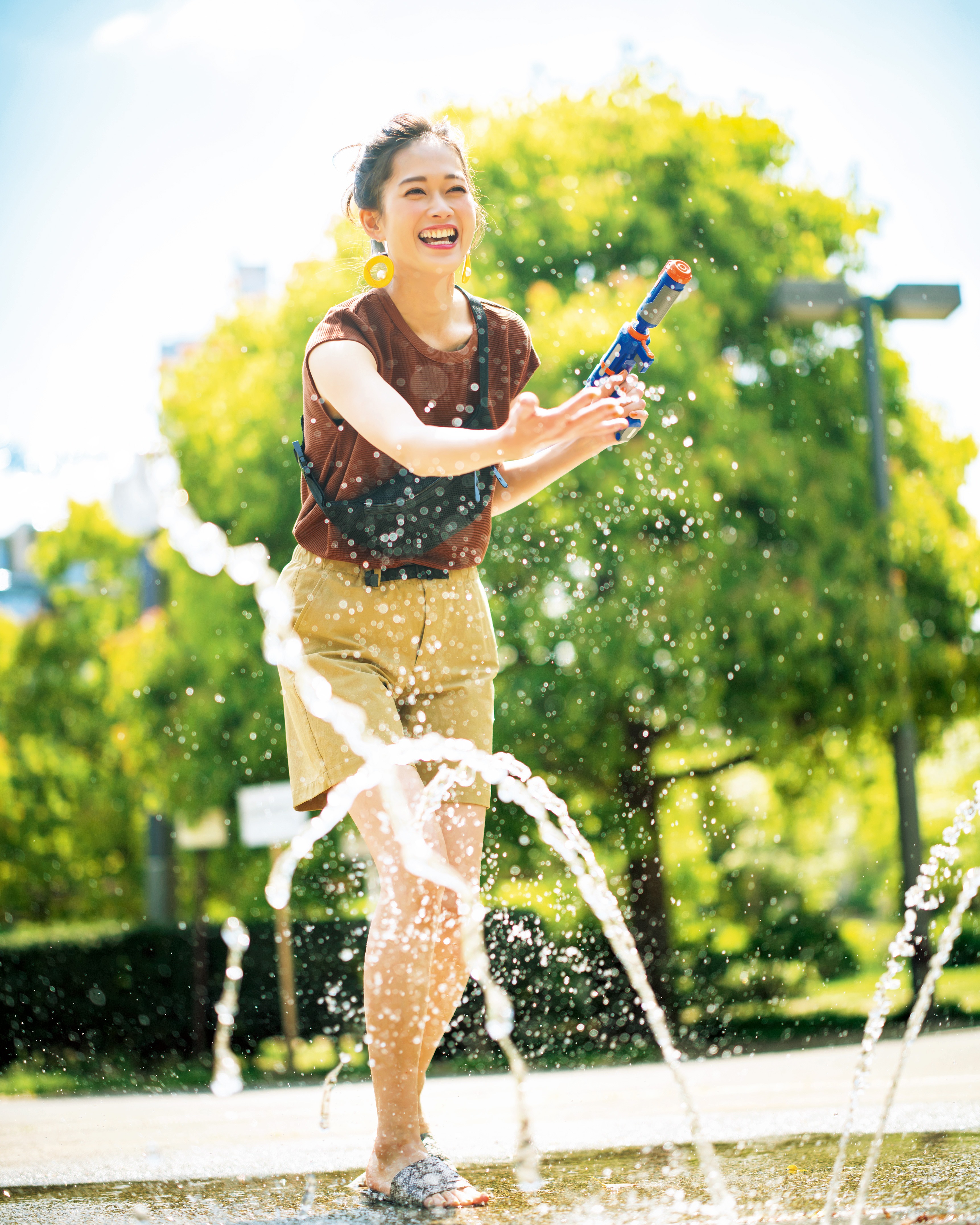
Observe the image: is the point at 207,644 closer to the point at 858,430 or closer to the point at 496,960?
the point at 496,960

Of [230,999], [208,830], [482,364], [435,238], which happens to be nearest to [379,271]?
[435,238]

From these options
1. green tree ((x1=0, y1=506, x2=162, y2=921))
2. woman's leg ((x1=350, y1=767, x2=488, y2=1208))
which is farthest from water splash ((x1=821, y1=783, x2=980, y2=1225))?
green tree ((x1=0, y1=506, x2=162, y2=921))

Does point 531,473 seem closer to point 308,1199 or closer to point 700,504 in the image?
point 308,1199

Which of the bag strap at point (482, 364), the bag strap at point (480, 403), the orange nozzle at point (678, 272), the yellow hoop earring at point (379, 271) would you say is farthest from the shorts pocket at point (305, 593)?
the orange nozzle at point (678, 272)

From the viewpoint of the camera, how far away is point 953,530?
31.1 ft

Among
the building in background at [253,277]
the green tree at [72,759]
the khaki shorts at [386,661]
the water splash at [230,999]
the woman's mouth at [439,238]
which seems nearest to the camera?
the khaki shorts at [386,661]

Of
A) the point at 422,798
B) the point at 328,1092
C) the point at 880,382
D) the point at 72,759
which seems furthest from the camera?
the point at 72,759

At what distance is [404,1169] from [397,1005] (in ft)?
0.78

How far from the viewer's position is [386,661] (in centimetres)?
219

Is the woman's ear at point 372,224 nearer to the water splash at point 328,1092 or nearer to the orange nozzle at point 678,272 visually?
the orange nozzle at point 678,272

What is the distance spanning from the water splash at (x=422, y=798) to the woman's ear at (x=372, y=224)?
624mm

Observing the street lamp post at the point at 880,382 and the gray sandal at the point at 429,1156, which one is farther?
the street lamp post at the point at 880,382

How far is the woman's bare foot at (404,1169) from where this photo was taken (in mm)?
1891

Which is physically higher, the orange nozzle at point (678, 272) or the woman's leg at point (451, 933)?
the orange nozzle at point (678, 272)
